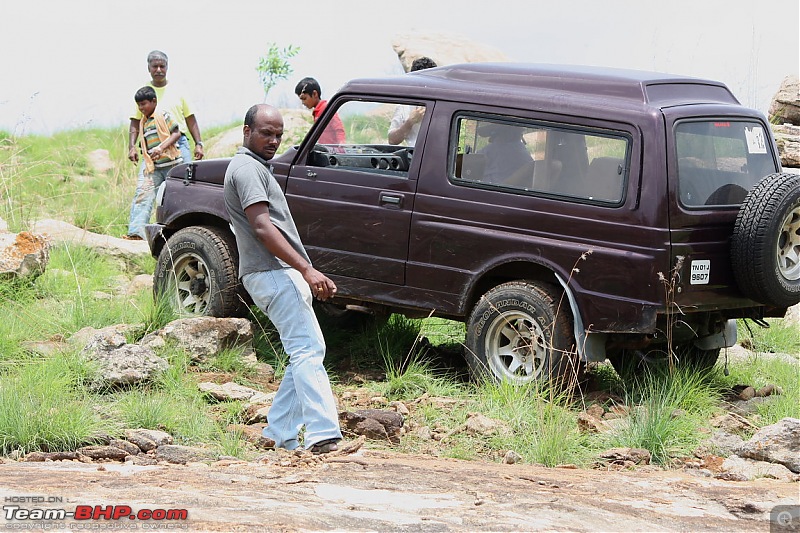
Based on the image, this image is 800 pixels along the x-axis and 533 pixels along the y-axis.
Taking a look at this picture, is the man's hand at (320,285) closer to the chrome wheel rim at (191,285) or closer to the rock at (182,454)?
the rock at (182,454)

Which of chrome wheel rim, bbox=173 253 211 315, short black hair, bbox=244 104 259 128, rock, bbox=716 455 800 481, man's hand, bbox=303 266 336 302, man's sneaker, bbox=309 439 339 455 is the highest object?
short black hair, bbox=244 104 259 128

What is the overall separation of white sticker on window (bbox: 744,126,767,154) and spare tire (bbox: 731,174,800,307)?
498 mm

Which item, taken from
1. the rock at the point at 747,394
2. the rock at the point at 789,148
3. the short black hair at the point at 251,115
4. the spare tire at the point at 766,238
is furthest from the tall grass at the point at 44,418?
the rock at the point at 789,148

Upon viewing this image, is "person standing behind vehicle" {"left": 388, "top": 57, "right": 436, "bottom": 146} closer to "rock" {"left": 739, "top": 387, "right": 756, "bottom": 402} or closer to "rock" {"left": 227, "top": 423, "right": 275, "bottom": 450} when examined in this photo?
"rock" {"left": 227, "top": 423, "right": 275, "bottom": 450}

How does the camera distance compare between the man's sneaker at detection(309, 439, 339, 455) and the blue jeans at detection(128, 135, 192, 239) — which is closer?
the man's sneaker at detection(309, 439, 339, 455)

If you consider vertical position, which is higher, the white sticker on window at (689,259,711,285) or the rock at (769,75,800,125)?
the rock at (769,75,800,125)

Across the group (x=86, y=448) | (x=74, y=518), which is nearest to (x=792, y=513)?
(x=74, y=518)

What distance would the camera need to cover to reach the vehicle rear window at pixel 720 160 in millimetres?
6992

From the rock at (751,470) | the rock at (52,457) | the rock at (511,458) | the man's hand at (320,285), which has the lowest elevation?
the rock at (751,470)

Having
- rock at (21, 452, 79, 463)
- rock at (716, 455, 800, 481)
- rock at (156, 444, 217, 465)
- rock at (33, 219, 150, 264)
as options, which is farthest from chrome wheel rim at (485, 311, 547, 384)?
rock at (33, 219, 150, 264)

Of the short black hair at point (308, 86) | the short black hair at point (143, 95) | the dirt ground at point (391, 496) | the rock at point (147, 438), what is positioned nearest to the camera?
the dirt ground at point (391, 496)

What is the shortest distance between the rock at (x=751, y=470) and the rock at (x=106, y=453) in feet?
10.2

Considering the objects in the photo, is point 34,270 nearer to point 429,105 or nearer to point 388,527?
point 429,105

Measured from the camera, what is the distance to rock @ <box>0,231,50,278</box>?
9.69 metres
